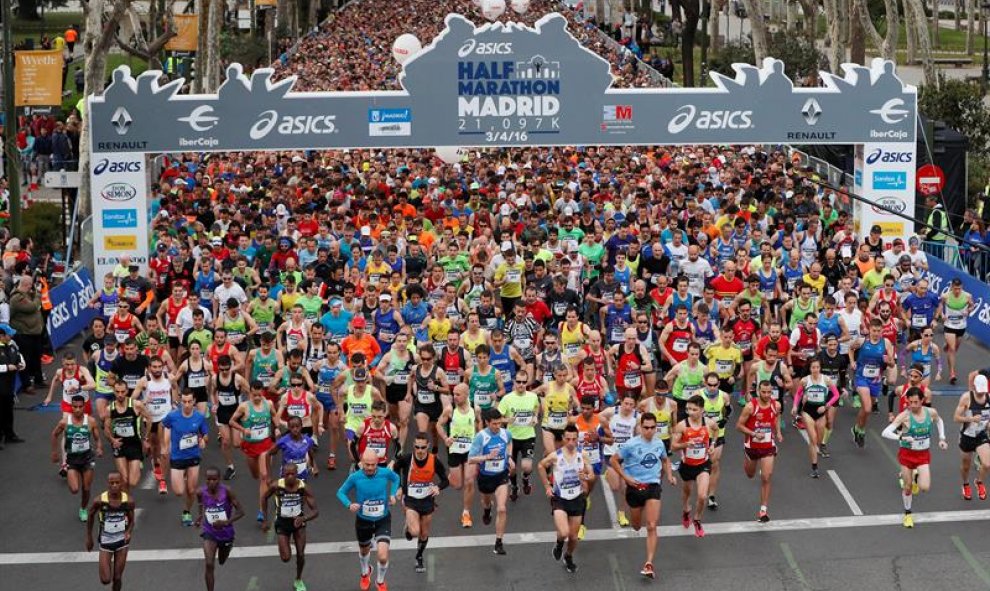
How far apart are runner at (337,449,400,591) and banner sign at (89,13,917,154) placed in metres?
11.0

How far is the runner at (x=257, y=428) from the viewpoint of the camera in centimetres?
1650

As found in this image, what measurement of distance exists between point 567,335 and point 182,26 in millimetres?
29767

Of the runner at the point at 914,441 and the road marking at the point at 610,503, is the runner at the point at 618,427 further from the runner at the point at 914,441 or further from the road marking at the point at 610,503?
the runner at the point at 914,441

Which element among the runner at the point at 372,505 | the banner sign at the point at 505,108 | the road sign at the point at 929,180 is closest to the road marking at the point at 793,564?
the runner at the point at 372,505

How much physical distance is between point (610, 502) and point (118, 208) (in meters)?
11.2

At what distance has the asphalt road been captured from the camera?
49.5 feet

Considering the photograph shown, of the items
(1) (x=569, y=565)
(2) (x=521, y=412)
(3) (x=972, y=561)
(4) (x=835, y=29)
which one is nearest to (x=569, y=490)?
(1) (x=569, y=565)

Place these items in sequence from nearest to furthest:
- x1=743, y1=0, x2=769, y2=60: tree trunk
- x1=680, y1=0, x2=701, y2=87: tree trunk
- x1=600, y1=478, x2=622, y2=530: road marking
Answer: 1. x1=600, y1=478, x2=622, y2=530: road marking
2. x1=743, y1=0, x2=769, y2=60: tree trunk
3. x1=680, y1=0, x2=701, y2=87: tree trunk

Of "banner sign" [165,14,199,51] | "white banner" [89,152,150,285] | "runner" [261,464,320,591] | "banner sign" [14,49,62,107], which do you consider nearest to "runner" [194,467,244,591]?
"runner" [261,464,320,591]

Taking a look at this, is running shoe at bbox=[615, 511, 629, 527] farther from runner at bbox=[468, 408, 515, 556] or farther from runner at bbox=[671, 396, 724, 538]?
runner at bbox=[468, 408, 515, 556]

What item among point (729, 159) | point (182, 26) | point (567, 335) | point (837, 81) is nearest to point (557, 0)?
point (182, 26)

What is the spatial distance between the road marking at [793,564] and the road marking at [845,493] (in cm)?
132

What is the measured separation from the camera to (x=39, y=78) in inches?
1193

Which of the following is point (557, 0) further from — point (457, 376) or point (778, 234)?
point (457, 376)
